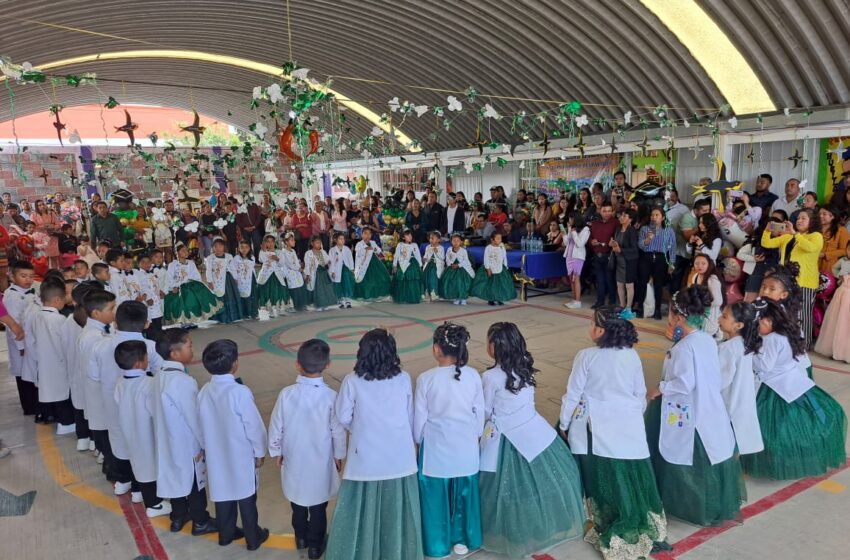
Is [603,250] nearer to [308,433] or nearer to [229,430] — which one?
[308,433]

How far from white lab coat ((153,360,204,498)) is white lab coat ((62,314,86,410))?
4.56 feet

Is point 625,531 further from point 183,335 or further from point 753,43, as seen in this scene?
point 753,43

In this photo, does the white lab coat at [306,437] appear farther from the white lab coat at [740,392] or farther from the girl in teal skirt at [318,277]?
the girl in teal skirt at [318,277]

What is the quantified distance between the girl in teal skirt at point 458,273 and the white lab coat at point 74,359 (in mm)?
6196

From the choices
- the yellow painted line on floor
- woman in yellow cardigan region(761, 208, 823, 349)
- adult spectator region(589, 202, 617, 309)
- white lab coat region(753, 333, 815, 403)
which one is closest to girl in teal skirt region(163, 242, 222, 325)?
the yellow painted line on floor

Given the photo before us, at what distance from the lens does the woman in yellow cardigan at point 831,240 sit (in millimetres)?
7125

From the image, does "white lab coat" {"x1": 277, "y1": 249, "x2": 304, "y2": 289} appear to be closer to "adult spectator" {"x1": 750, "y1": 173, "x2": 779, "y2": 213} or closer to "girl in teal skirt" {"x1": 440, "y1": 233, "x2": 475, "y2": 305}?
"girl in teal skirt" {"x1": 440, "y1": 233, "x2": 475, "y2": 305}

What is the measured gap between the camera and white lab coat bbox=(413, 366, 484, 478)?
10.0ft

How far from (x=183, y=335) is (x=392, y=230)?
9806 mm

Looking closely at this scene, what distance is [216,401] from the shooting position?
3189mm

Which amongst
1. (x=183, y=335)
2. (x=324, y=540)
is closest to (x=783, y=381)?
(x=324, y=540)

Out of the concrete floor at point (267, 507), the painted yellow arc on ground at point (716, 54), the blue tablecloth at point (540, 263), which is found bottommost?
the concrete floor at point (267, 507)

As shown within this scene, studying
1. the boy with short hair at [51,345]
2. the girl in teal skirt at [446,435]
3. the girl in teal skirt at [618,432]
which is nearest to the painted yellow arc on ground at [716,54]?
the girl in teal skirt at [618,432]

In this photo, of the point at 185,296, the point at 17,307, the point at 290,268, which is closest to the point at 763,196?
the point at 290,268
